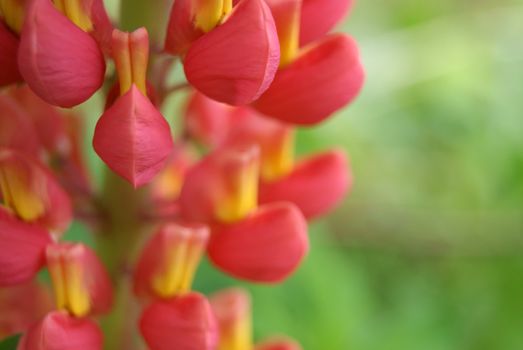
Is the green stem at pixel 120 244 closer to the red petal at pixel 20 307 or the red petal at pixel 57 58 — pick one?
the red petal at pixel 20 307

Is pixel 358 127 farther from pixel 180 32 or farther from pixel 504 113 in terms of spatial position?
pixel 180 32

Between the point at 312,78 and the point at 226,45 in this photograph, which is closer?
the point at 226,45

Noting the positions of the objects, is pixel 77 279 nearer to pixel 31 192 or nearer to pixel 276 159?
pixel 31 192

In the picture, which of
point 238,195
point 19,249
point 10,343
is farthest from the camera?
point 10,343

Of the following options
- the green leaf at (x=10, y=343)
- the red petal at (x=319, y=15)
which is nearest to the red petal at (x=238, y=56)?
the red petal at (x=319, y=15)

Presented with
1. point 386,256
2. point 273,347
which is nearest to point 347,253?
point 386,256

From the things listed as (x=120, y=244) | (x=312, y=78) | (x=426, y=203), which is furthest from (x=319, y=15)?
(x=426, y=203)
